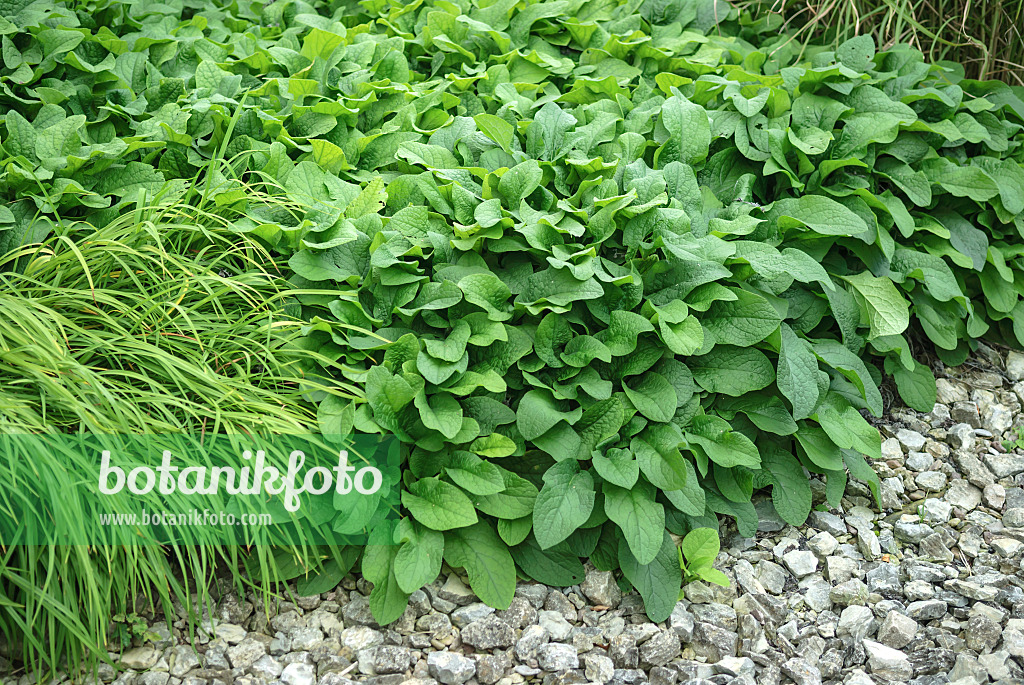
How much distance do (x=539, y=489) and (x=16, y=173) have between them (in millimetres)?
1542

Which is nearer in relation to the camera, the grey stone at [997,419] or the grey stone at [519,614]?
the grey stone at [519,614]

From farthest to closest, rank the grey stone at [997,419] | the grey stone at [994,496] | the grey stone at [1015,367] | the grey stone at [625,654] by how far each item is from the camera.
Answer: the grey stone at [1015,367] < the grey stone at [997,419] < the grey stone at [994,496] < the grey stone at [625,654]

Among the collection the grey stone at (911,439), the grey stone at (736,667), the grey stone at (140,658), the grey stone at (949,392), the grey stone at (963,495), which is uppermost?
the grey stone at (140,658)

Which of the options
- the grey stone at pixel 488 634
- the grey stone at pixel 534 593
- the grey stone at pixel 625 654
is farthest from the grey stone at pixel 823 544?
the grey stone at pixel 488 634

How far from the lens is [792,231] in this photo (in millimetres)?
2285

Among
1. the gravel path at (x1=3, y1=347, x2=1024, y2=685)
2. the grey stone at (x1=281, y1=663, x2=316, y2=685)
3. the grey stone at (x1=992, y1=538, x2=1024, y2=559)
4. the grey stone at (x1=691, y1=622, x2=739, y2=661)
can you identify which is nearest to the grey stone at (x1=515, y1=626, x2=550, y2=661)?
the gravel path at (x1=3, y1=347, x2=1024, y2=685)

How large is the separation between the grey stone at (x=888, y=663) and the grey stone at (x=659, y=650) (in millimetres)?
402

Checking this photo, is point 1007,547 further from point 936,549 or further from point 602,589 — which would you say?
point 602,589

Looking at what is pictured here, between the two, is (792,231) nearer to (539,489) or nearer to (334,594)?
(539,489)

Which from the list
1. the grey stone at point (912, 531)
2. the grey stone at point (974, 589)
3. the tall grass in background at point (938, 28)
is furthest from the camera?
the tall grass in background at point (938, 28)

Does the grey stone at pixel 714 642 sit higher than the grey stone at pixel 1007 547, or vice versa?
the grey stone at pixel 714 642

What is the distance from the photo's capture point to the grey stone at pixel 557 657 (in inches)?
68.4

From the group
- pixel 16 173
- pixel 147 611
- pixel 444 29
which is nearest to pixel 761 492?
pixel 147 611

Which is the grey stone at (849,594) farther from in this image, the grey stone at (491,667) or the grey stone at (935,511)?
the grey stone at (491,667)
